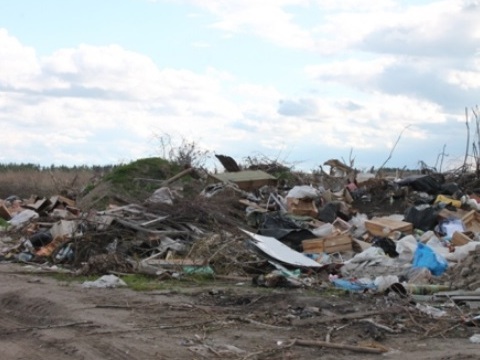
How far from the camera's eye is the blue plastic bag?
Result: 10.9 m

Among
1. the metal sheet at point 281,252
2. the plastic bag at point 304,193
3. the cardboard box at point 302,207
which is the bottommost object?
the metal sheet at point 281,252

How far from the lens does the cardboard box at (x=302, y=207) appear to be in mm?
15352

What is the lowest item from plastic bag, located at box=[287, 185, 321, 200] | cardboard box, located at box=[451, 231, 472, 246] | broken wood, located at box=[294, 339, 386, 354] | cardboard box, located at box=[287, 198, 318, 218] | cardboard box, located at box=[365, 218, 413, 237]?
broken wood, located at box=[294, 339, 386, 354]

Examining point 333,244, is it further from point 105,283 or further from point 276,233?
point 105,283

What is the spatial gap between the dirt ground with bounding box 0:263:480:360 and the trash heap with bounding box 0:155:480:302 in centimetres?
148

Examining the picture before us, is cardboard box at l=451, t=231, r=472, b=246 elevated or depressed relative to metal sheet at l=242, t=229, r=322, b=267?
elevated

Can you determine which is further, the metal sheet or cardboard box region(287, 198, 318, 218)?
cardboard box region(287, 198, 318, 218)

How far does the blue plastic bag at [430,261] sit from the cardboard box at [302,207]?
4.20 meters

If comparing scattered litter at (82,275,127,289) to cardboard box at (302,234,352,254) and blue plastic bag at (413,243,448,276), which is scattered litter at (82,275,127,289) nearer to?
cardboard box at (302,234,352,254)

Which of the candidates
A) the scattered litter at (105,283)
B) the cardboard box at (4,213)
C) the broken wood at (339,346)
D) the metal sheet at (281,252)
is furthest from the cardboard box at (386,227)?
the cardboard box at (4,213)

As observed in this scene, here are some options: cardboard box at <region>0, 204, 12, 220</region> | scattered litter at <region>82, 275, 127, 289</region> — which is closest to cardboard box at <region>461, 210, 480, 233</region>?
scattered litter at <region>82, 275, 127, 289</region>

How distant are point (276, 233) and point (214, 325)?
6.11 m

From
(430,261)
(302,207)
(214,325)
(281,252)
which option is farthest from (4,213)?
(214,325)

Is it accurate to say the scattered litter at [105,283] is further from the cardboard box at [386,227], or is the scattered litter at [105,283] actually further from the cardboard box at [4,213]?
the cardboard box at [4,213]
